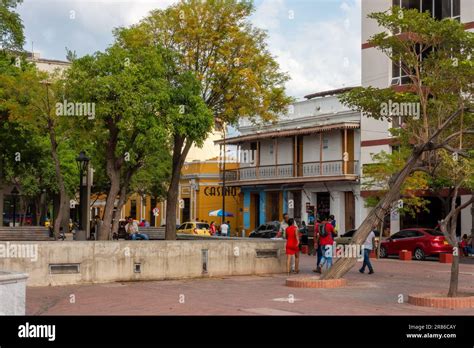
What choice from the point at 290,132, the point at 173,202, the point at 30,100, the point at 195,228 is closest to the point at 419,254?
the point at 173,202

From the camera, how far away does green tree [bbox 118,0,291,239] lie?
2914 centimetres

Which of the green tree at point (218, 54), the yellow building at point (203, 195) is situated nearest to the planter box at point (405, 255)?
the green tree at point (218, 54)

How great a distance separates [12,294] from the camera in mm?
10242

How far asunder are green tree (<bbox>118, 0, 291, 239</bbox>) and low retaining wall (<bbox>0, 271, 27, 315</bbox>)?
60.4 feet

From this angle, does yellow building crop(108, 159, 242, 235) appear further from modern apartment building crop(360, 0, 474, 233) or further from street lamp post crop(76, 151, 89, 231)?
street lamp post crop(76, 151, 89, 231)

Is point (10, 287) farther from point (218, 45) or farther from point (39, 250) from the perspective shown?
point (218, 45)

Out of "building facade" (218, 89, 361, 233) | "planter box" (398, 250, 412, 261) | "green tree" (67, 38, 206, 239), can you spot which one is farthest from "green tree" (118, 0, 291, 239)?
"building facade" (218, 89, 361, 233)

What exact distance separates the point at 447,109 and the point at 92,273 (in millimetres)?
9699

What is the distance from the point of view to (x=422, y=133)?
19.8 m

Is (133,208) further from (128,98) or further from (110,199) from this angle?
(128,98)

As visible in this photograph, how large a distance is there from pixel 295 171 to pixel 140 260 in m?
30.5

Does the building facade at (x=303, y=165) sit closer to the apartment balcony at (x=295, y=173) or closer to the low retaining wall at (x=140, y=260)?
the apartment balcony at (x=295, y=173)
